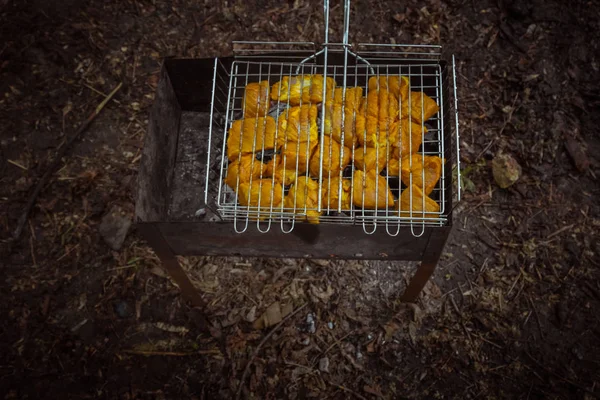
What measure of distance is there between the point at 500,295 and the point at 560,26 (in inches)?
119

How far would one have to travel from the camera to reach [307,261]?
14.0 feet

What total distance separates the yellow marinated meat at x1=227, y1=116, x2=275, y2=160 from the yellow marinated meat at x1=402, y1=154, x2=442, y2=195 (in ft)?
2.87

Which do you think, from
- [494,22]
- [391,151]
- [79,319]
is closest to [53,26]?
[79,319]

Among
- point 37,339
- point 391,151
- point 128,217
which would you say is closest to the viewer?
point 391,151

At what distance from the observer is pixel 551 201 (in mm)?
4371

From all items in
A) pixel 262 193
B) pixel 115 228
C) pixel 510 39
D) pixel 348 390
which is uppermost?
pixel 510 39

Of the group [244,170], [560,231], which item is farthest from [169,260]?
[560,231]

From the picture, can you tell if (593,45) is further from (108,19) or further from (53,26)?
(53,26)

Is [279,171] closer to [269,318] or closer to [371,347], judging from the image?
[269,318]

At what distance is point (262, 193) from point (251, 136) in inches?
17.5

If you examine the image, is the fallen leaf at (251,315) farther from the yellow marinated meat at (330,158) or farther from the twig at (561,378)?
the twig at (561,378)

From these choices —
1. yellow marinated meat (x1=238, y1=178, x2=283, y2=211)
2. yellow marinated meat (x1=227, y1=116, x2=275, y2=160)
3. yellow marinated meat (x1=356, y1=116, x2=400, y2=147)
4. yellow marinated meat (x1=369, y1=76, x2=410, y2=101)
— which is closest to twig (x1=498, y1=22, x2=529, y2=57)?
yellow marinated meat (x1=369, y1=76, x2=410, y2=101)

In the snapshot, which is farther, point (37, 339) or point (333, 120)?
point (37, 339)

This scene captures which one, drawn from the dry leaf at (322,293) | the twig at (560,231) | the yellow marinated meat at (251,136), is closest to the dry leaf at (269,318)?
the dry leaf at (322,293)
